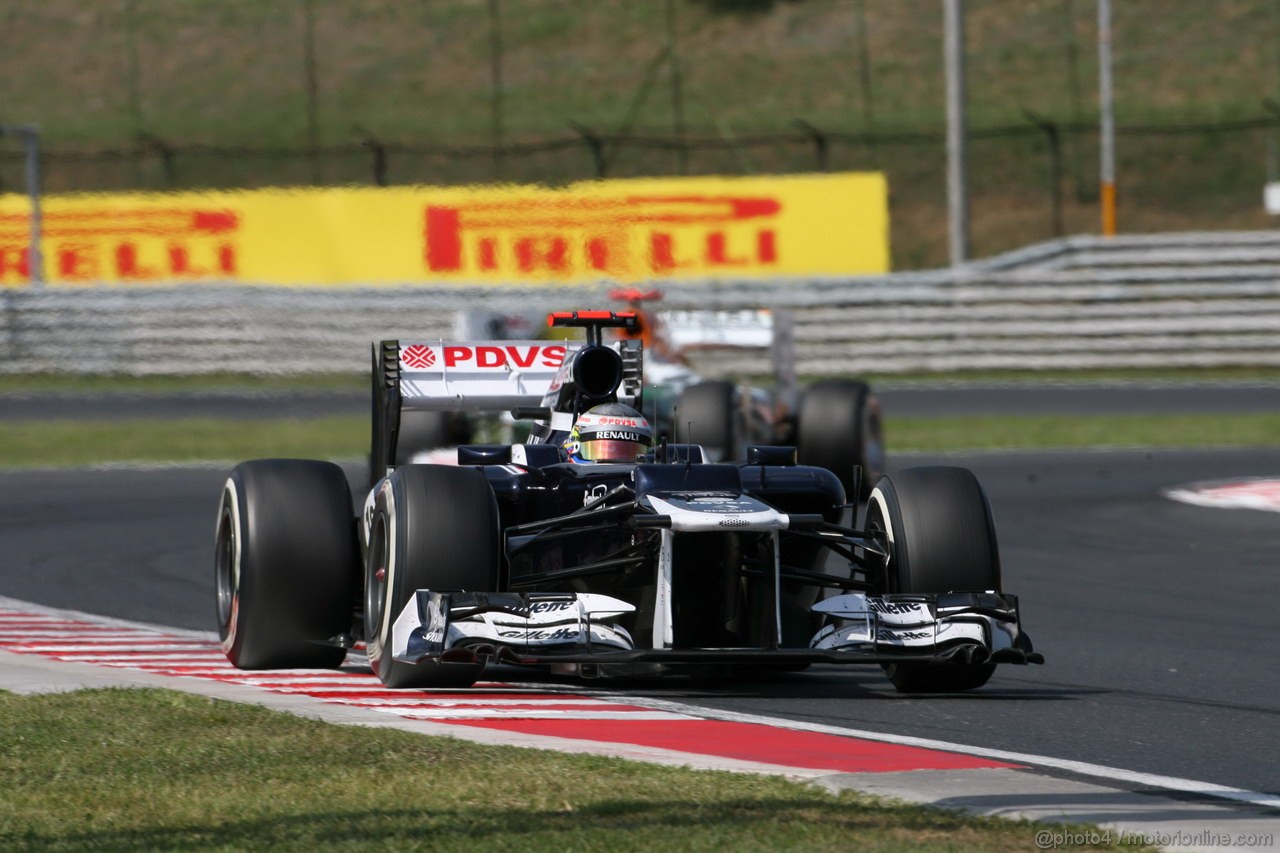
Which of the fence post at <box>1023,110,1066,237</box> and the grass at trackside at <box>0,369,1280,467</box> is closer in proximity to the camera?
the grass at trackside at <box>0,369,1280,467</box>

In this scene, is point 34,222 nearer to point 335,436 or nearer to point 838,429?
point 335,436

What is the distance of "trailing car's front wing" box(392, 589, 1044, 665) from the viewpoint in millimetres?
7363

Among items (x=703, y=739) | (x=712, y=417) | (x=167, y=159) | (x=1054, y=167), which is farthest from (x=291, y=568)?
(x=1054, y=167)

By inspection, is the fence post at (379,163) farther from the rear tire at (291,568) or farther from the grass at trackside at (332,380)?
the rear tire at (291,568)

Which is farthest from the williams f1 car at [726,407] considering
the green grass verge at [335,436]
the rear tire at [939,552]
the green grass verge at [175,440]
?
the rear tire at [939,552]

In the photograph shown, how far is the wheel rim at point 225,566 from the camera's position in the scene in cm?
870

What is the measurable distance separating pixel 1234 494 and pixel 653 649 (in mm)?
9533

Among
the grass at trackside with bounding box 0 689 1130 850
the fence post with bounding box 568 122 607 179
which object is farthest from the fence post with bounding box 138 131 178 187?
the grass at trackside with bounding box 0 689 1130 850

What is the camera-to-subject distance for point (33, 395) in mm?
25875

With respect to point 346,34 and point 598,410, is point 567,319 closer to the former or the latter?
point 598,410

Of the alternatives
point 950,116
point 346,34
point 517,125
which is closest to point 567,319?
point 950,116

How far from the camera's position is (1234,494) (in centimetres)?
1588

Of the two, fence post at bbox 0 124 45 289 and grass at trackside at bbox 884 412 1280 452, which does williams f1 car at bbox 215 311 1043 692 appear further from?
fence post at bbox 0 124 45 289

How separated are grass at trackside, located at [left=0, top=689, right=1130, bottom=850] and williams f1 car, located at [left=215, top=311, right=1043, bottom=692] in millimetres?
919
